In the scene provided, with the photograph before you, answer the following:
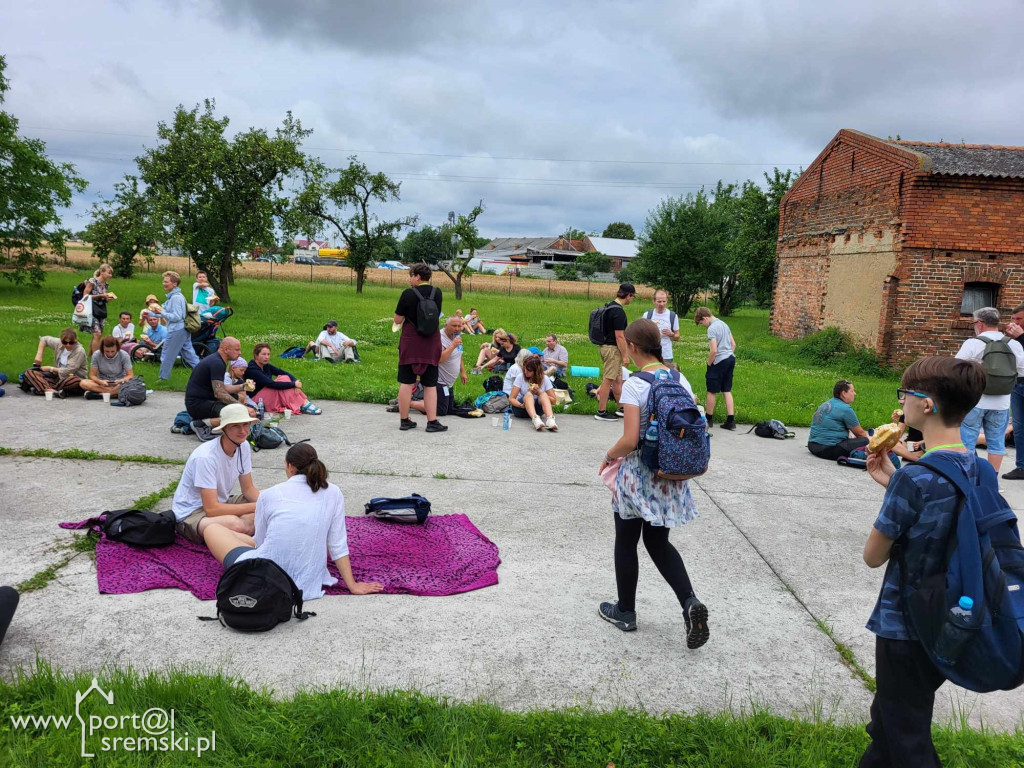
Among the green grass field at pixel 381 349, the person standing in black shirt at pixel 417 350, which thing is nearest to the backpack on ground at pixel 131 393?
the green grass field at pixel 381 349

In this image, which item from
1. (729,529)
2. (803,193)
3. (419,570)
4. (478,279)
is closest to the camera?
(419,570)

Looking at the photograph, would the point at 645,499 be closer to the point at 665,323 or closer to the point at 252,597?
the point at 252,597

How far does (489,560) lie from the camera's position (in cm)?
509

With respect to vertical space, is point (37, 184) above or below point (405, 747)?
above

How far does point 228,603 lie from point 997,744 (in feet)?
12.3

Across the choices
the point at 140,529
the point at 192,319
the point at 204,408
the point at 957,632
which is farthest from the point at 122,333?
the point at 957,632

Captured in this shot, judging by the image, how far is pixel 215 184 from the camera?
2711 cm

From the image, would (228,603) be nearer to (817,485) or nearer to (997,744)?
(997,744)

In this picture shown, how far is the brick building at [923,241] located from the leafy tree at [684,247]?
18.8m

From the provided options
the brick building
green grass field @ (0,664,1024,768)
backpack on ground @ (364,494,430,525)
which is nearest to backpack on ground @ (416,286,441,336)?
backpack on ground @ (364,494,430,525)

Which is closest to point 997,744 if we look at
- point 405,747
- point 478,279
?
point 405,747

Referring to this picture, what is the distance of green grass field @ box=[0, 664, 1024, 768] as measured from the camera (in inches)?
118

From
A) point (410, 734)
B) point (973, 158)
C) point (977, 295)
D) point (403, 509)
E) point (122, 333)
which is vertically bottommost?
point (410, 734)

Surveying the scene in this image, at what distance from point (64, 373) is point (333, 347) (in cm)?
512
